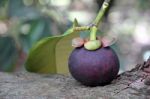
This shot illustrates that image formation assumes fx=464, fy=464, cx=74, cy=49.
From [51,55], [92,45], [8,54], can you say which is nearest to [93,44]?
[92,45]

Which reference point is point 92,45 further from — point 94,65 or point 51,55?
point 51,55

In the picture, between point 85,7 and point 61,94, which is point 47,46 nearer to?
point 61,94

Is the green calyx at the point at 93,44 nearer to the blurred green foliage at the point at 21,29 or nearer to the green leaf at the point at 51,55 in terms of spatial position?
the green leaf at the point at 51,55

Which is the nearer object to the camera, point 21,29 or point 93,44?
point 93,44

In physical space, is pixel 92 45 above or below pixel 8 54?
above

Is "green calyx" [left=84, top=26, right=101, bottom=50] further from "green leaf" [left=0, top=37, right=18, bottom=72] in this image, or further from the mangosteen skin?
"green leaf" [left=0, top=37, right=18, bottom=72]

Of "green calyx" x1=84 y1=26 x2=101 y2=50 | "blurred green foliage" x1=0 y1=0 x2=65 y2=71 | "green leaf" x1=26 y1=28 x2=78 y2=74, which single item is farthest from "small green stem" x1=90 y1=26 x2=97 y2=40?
"blurred green foliage" x1=0 y1=0 x2=65 y2=71
